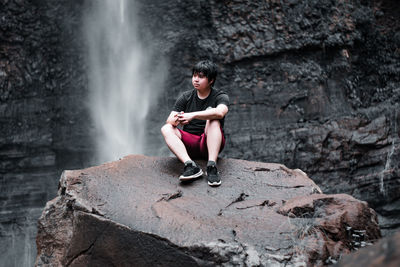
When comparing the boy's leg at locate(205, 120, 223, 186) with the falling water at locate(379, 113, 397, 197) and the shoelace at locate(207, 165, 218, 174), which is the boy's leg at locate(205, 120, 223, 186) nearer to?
the shoelace at locate(207, 165, 218, 174)

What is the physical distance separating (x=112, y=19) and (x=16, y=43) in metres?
2.28

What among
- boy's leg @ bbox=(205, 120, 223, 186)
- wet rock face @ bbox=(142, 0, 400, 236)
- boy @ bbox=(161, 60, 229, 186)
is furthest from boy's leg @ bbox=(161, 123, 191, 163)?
wet rock face @ bbox=(142, 0, 400, 236)

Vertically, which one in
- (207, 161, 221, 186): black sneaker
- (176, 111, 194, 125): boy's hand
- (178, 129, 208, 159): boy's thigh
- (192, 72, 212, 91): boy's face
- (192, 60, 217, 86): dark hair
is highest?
(192, 60, 217, 86): dark hair

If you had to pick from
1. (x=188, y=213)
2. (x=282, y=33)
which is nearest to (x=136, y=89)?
(x=282, y=33)

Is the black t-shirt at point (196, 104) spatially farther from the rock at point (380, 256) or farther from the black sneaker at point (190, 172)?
the rock at point (380, 256)

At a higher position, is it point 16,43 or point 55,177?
point 16,43

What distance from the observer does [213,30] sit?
31.9ft

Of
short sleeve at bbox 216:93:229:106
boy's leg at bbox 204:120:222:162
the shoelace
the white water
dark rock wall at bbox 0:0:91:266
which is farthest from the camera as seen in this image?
the white water

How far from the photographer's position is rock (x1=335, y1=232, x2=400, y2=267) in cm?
124

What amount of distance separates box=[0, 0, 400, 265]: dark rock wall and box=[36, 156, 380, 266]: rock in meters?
4.99

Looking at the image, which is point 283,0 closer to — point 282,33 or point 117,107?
Answer: point 282,33

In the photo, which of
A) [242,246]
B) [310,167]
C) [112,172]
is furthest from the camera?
[310,167]

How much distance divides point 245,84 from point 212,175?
585 cm

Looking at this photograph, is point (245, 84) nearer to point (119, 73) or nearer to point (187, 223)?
point (119, 73)
